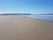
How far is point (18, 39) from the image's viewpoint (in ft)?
13.3

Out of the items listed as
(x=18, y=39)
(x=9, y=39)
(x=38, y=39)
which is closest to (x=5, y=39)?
(x=9, y=39)

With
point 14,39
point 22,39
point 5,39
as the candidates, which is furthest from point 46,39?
point 5,39

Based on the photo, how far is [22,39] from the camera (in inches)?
160

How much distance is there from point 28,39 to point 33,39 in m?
0.23

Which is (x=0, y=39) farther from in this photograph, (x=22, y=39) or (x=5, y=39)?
(x=22, y=39)

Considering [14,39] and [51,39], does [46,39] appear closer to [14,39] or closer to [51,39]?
[51,39]

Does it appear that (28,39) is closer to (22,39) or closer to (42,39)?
(22,39)

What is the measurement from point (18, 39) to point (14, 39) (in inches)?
7.3

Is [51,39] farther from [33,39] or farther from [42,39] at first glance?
[33,39]

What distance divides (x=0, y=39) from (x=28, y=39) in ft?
4.18

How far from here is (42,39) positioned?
13.4ft

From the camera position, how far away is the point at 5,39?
4.01 m

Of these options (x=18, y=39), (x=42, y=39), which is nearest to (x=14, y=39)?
(x=18, y=39)

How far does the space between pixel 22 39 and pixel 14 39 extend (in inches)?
14.5
